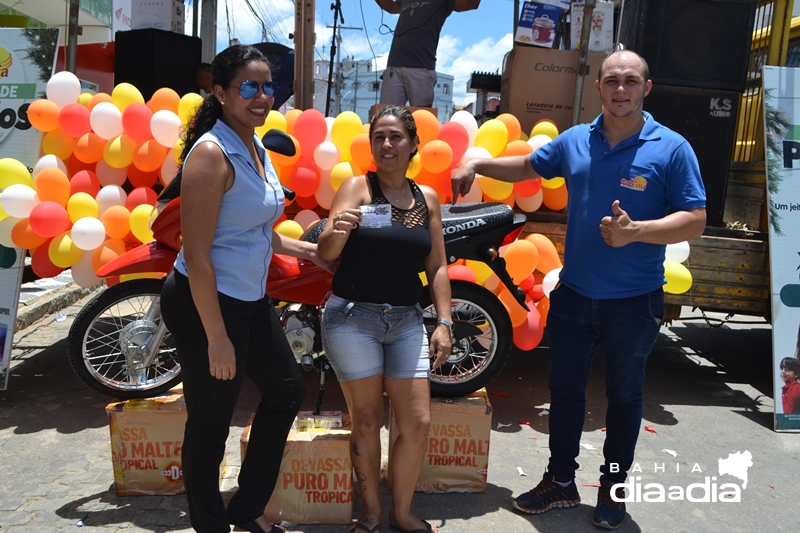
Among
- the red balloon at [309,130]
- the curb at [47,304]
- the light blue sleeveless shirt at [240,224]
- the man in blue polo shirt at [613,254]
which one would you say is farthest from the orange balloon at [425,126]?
the curb at [47,304]

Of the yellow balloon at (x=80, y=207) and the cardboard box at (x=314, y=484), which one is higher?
the yellow balloon at (x=80, y=207)

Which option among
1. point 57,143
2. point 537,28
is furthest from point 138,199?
point 537,28

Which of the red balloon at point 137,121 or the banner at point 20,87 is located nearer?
the red balloon at point 137,121

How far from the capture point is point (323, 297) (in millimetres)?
3416

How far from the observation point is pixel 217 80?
2160mm

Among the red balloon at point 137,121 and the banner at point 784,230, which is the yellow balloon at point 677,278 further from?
the red balloon at point 137,121

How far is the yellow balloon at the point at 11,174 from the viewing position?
12.9 ft

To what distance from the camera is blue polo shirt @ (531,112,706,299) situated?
257 centimetres

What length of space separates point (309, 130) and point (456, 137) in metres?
0.96

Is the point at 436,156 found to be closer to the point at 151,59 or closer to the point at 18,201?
the point at 18,201

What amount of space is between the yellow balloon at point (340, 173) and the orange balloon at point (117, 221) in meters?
1.32

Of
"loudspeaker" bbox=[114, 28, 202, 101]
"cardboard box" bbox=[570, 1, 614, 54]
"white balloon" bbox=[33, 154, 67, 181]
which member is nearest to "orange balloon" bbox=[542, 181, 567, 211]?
"cardboard box" bbox=[570, 1, 614, 54]

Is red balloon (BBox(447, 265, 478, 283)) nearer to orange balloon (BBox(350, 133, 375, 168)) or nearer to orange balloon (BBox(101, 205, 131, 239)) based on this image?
orange balloon (BBox(350, 133, 375, 168))

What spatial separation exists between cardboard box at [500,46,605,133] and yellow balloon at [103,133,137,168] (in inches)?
120
